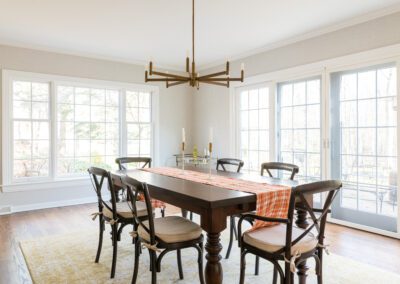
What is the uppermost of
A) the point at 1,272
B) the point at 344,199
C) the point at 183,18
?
the point at 183,18

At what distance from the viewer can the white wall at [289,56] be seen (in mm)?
3480

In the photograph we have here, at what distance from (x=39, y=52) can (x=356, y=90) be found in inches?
187

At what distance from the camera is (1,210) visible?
4504 millimetres

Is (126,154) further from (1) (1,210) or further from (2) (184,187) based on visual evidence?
(2) (184,187)

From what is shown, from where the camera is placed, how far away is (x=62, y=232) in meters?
3.67

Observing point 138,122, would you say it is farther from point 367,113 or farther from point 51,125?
point 367,113

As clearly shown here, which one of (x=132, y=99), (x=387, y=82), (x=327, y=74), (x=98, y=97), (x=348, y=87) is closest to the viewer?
(x=387, y=82)

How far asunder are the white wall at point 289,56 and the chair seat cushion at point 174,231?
3055mm

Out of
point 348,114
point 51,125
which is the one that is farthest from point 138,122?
point 348,114

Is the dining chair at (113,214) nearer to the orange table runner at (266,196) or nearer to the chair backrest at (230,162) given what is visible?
the orange table runner at (266,196)

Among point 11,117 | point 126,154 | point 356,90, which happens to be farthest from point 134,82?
point 356,90

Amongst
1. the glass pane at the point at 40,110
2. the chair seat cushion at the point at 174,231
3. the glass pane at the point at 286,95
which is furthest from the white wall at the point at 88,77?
the chair seat cushion at the point at 174,231

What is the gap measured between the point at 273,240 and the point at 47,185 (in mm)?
4194

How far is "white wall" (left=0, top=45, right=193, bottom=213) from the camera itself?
4598mm
